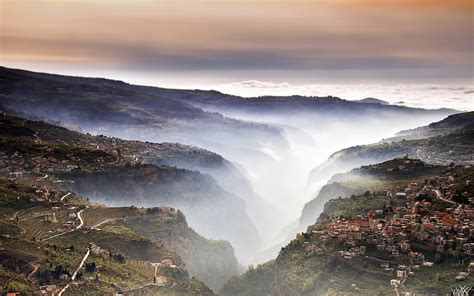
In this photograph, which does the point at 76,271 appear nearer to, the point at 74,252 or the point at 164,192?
the point at 74,252

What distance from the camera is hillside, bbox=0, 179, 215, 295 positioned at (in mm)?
88250

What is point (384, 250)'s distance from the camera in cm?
10462

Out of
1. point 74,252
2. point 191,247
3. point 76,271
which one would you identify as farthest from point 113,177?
point 76,271

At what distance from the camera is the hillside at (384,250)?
96938mm

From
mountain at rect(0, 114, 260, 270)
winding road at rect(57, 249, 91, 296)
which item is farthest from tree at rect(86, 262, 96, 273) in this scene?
mountain at rect(0, 114, 260, 270)

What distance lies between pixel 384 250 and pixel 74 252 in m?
45.5

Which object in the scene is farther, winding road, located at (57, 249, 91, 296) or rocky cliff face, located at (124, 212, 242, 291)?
rocky cliff face, located at (124, 212, 242, 291)

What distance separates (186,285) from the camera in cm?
9975

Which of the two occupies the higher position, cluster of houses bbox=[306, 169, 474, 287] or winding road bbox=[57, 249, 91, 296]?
cluster of houses bbox=[306, 169, 474, 287]

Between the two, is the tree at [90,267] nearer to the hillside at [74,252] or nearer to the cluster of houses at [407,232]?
the hillside at [74,252]

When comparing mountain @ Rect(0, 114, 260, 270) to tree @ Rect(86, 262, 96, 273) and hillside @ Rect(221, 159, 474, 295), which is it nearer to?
hillside @ Rect(221, 159, 474, 295)

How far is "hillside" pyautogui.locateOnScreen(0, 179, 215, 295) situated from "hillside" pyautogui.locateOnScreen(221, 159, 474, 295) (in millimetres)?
16094

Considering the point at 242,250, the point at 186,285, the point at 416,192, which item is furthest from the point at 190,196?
the point at 186,285

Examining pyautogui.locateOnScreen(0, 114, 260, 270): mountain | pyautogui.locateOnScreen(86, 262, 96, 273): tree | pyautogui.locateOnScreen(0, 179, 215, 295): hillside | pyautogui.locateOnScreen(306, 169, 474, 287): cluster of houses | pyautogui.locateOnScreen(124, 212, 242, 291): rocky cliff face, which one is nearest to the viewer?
pyautogui.locateOnScreen(0, 179, 215, 295): hillside
